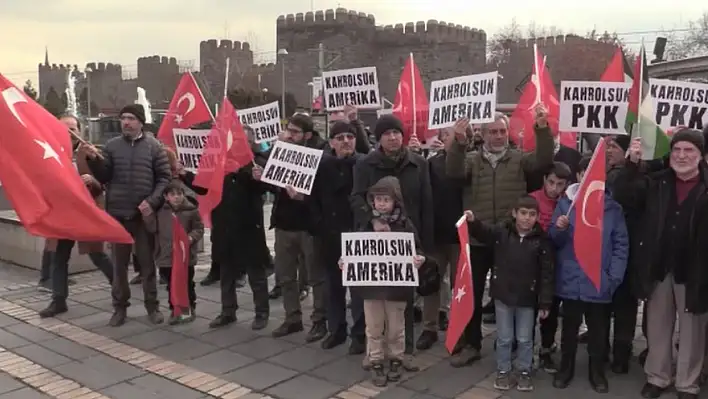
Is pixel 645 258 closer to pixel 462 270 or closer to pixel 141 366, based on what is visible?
pixel 462 270

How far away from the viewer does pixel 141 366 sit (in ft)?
18.9

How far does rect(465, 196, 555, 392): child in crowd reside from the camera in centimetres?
511

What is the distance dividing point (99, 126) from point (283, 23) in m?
32.3

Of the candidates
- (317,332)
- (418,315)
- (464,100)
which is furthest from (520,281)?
(317,332)

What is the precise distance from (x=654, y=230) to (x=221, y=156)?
363 cm

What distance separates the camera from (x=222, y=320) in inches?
269

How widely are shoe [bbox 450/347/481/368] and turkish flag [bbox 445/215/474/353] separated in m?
0.48

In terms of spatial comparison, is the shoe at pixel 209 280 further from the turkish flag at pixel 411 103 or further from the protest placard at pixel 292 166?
the turkish flag at pixel 411 103

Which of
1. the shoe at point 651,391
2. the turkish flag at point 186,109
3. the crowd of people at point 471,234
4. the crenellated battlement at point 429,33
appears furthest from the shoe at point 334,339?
the crenellated battlement at point 429,33

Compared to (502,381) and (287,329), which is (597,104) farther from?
(287,329)

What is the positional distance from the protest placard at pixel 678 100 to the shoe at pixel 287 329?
3556mm

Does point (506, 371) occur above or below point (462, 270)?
below

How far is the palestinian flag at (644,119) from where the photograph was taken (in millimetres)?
5219

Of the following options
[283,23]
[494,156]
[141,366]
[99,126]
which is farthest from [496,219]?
[283,23]
